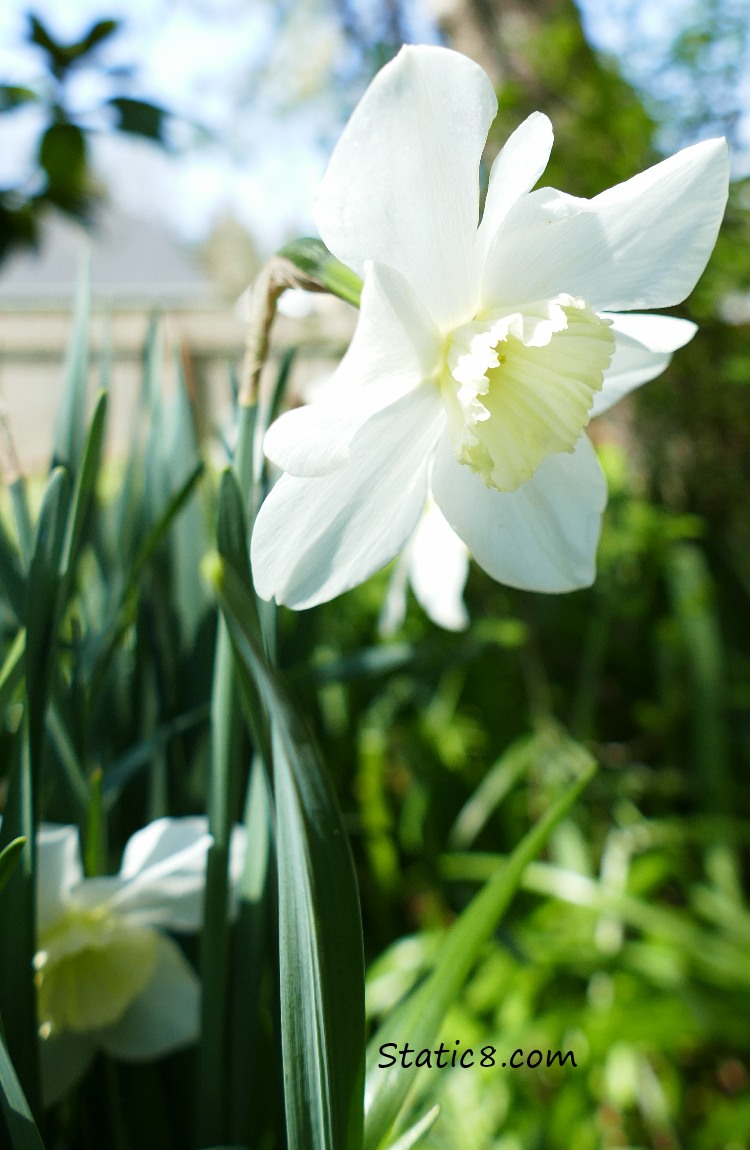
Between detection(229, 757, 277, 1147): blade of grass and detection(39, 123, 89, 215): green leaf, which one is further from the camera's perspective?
detection(39, 123, 89, 215): green leaf

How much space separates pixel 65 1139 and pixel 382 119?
2.07 ft

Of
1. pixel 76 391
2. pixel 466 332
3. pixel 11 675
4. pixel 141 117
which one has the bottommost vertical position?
pixel 11 675

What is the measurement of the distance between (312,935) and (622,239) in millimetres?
328

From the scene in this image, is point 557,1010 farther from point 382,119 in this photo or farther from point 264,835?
point 382,119

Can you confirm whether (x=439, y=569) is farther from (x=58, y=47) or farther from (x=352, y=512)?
(x=58, y=47)

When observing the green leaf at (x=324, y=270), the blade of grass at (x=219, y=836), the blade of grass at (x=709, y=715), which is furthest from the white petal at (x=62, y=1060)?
the blade of grass at (x=709, y=715)

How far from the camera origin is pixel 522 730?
1.51 m

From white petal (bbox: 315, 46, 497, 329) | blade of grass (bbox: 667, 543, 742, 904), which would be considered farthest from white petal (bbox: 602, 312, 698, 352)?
blade of grass (bbox: 667, 543, 742, 904)

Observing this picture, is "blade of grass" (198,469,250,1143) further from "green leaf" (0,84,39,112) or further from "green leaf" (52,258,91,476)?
"green leaf" (0,84,39,112)

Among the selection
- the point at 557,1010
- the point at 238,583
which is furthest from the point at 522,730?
the point at 238,583

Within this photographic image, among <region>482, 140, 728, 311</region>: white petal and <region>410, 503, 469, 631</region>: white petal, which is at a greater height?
<region>482, 140, 728, 311</region>: white petal

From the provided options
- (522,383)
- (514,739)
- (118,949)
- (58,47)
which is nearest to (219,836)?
(118,949)

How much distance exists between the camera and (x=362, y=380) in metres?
0.35

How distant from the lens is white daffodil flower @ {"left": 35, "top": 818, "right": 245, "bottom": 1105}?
47 cm
